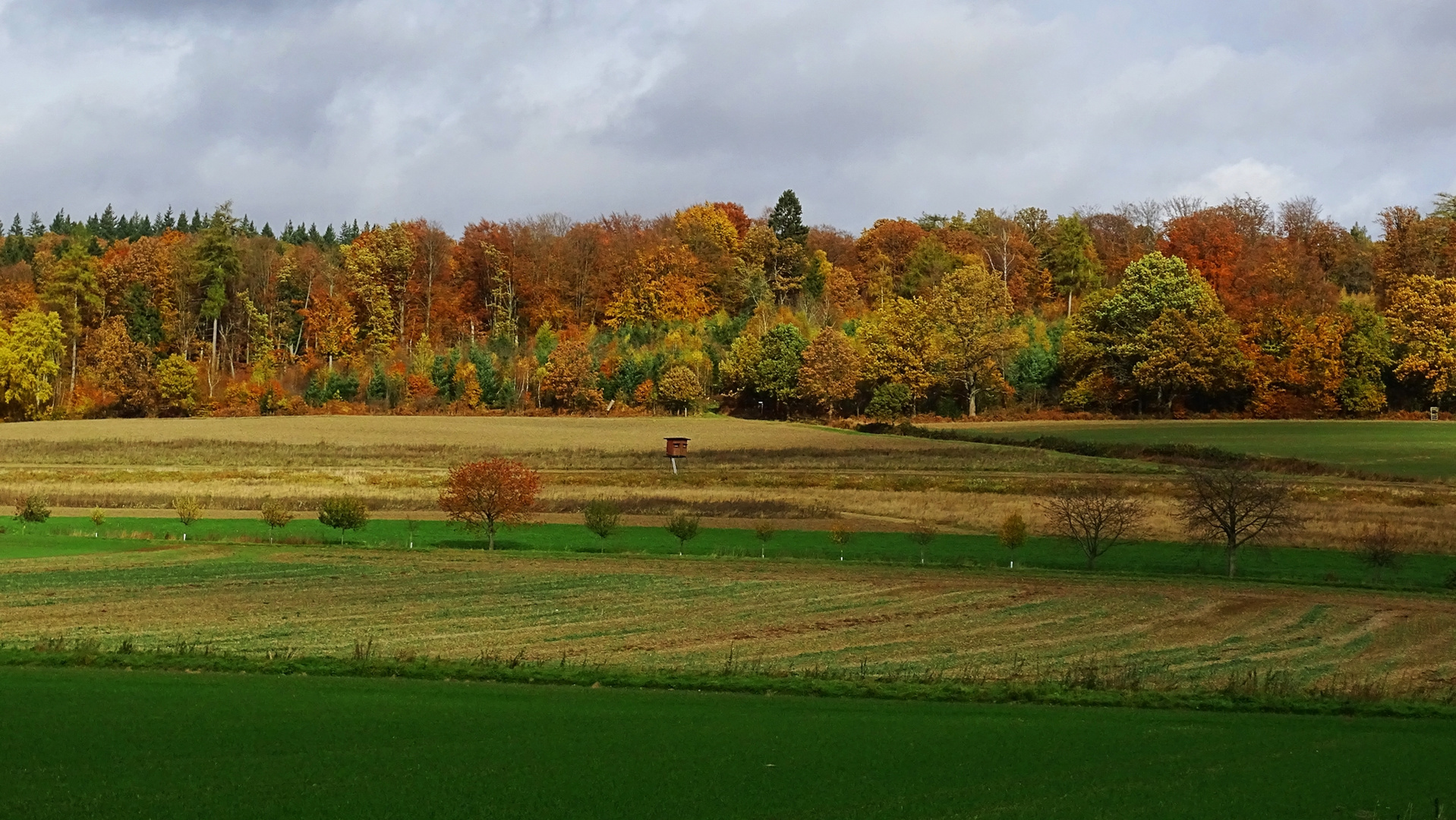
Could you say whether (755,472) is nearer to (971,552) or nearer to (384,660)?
(971,552)

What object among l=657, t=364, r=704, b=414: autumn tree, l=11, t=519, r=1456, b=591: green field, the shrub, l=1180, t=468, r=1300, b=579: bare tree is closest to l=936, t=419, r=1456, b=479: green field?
l=1180, t=468, r=1300, b=579: bare tree

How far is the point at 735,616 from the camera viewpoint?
30609 mm

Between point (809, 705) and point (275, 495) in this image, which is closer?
point (809, 705)

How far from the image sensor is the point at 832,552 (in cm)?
4562

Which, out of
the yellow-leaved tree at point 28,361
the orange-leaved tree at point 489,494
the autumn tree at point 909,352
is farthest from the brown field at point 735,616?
the yellow-leaved tree at point 28,361

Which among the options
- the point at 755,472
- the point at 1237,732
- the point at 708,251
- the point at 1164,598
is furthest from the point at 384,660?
the point at 708,251

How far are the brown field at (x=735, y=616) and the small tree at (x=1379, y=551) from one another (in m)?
5.46

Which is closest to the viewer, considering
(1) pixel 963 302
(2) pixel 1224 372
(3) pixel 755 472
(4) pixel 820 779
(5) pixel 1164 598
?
(4) pixel 820 779

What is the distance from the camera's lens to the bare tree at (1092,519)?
44375 mm

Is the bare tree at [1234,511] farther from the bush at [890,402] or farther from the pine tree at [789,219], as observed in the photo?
the pine tree at [789,219]

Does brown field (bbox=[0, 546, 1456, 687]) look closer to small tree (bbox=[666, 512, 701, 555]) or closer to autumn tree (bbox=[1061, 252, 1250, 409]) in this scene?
small tree (bbox=[666, 512, 701, 555])

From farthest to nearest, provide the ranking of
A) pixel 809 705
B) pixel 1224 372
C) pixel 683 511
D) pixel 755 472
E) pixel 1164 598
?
pixel 1224 372 → pixel 755 472 → pixel 683 511 → pixel 1164 598 → pixel 809 705

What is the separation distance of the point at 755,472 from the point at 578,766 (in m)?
55.0

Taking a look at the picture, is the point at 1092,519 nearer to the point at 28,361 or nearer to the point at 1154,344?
the point at 1154,344
